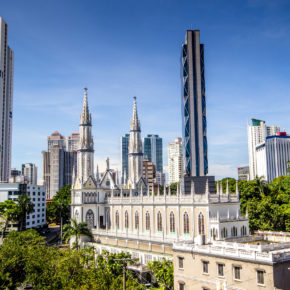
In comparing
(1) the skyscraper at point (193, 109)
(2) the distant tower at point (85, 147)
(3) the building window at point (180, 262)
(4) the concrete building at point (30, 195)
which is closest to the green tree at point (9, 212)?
(4) the concrete building at point (30, 195)

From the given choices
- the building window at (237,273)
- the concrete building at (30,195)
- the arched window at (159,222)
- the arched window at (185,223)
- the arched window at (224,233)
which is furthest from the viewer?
the concrete building at (30,195)

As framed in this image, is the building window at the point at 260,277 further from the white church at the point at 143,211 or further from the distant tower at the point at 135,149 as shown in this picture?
the distant tower at the point at 135,149

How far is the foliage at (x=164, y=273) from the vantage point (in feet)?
144

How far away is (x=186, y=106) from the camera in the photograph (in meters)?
109

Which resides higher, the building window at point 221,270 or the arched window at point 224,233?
the arched window at point 224,233

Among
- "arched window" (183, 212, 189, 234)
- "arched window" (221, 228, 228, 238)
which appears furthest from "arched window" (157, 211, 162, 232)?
"arched window" (221, 228, 228, 238)

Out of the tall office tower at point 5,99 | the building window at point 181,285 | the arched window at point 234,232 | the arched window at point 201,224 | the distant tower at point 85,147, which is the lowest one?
the building window at point 181,285

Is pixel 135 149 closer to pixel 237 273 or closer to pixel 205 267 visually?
pixel 205 267

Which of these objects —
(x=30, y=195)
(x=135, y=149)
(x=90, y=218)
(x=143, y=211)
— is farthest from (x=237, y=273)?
(x=30, y=195)

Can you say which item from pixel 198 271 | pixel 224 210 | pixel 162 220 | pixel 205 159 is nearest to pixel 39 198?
pixel 205 159

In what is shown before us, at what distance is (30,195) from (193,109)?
6155cm

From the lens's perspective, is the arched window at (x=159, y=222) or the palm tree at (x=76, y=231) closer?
the arched window at (x=159, y=222)

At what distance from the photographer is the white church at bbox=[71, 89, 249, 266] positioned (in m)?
54.7

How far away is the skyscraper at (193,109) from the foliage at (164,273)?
62933 millimetres
